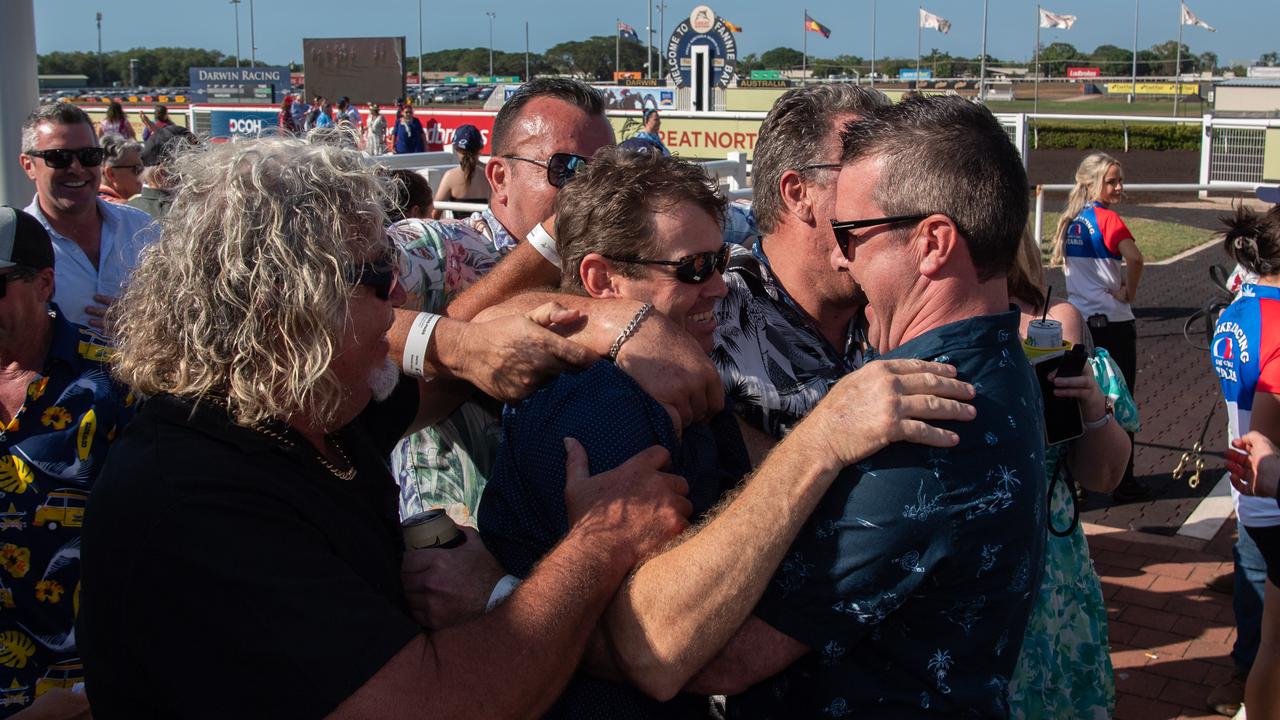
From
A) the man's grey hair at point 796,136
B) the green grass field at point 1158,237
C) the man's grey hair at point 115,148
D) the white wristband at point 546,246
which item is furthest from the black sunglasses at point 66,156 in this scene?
the green grass field at point 1158,237

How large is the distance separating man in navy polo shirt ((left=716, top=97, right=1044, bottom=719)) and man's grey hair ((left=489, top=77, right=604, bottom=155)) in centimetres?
171

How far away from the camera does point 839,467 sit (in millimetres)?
1743

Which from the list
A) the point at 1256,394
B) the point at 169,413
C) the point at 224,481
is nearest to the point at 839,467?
the point at 224,481

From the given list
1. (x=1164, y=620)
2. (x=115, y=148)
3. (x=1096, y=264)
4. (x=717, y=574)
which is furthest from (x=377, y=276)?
(x=1096, y=264)

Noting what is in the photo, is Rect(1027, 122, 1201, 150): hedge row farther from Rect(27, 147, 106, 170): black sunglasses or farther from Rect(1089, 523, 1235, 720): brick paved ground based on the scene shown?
Rect(27, 147, 106, 170): black sunglasses

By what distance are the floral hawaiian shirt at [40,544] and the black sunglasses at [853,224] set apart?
1812mm

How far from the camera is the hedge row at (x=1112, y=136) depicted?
3291 centimetres

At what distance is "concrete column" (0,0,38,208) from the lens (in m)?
3.98

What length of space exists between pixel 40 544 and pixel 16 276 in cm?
74

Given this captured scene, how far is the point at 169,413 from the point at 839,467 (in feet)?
3.60

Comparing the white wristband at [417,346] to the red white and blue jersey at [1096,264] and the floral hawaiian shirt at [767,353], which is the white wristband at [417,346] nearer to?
the floral hawaiian shirt at [767,353]

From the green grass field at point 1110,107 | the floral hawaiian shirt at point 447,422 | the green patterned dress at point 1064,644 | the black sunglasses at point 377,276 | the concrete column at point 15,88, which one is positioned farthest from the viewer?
the green grass field at point 1110,107

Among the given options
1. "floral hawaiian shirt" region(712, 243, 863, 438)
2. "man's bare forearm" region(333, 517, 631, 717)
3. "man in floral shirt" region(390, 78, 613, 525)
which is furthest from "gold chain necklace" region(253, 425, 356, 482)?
"floral hawaiian shirt" region(712, 243, 863, 438)

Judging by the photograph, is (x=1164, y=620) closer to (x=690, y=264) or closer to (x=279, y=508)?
(x=690, y=264)
